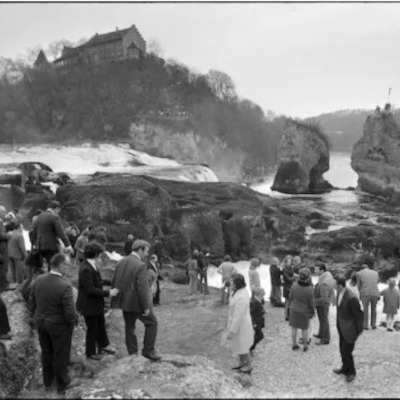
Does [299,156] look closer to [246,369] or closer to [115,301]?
[246,369]

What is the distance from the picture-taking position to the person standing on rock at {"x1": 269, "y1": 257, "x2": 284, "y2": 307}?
42.7 ft

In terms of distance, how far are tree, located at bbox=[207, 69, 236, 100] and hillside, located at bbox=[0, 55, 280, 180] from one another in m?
4.47

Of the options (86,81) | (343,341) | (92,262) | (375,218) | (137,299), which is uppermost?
(86,81)

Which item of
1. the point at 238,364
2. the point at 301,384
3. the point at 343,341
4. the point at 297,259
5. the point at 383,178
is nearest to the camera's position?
the point at 343,341

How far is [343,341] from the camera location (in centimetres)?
766

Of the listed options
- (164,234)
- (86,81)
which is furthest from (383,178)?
(86,81)

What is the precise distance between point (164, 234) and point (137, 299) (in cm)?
1534

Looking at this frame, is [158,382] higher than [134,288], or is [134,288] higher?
[134,288]

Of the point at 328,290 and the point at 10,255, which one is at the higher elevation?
the point at 10,255

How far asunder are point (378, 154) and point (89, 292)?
171ft

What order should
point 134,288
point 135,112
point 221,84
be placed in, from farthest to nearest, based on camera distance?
point 221,84, point 135,112, point 134,288

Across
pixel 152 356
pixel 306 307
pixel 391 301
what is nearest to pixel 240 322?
pixel 152 356

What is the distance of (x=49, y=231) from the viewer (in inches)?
352

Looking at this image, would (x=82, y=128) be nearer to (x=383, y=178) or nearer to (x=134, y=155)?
(x=134, y=155)
